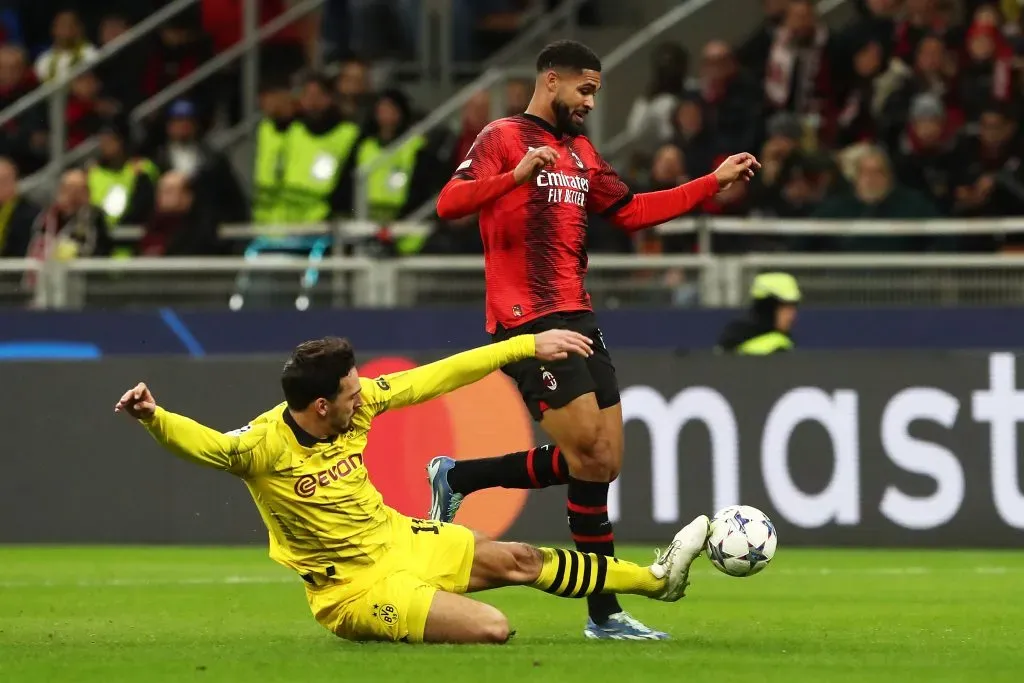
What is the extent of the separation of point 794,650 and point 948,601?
2.37 metres

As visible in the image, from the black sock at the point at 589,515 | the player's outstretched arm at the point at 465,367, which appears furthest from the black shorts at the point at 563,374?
the player's outstretched arm at the point at 465,367

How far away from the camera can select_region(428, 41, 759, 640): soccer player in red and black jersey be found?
26.3 feet

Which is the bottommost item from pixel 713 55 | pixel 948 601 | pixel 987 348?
pixel 948 601

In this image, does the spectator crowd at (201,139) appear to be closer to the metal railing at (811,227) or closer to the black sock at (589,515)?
the metal railing at (811,227)

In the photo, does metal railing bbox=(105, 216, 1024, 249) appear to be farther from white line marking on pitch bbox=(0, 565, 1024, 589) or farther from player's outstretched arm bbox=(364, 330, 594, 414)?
player's outstretched arm bbox=(364, 330, 594, 414)

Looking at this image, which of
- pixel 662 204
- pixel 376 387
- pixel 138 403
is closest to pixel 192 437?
pixel 138 403

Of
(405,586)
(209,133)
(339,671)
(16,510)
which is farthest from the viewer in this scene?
(209,133)

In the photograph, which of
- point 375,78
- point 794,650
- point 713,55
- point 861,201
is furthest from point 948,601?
point 375,78

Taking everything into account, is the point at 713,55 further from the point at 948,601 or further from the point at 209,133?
the point at 948,601

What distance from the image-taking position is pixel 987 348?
47.1 feet

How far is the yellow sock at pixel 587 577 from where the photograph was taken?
759cm

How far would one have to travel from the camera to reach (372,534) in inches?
295

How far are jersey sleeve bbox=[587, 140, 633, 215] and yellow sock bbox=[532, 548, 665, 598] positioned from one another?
163 centimetres

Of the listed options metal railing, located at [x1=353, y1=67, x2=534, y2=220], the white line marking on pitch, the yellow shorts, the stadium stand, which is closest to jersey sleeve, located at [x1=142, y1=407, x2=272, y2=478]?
the yellow shorts
